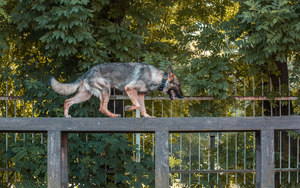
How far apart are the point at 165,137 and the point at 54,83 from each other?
1.67m

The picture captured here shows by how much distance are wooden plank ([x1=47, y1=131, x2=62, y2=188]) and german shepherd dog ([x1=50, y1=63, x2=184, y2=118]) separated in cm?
60

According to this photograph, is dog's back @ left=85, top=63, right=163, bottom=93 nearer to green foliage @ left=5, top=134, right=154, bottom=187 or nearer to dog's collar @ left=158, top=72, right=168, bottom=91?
dog's collar @ left=158, top=72, right=168, bottom=91

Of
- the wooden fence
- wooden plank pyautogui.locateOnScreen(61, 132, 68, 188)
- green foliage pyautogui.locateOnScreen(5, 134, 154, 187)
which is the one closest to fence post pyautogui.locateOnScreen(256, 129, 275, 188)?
the wooden fence

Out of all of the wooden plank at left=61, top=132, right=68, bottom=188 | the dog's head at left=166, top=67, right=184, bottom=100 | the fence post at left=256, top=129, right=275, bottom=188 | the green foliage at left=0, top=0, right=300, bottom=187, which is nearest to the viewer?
the fence post at left=256, top=129, right=275, bottom=188

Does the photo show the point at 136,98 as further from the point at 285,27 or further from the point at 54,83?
the point at 285,27

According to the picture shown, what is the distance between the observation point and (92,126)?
13.7 ft

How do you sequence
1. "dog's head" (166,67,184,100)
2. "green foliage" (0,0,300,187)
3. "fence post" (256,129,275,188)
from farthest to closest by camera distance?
"green foliage" (0,0,300,187), "dog's head" (166,67,184,100), "fence post" (256,129,275,188)

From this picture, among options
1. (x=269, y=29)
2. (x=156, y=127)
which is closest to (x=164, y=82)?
(x=156, y=127)

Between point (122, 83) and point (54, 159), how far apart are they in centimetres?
130

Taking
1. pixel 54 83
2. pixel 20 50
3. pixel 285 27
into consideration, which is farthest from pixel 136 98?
pixel 20 50

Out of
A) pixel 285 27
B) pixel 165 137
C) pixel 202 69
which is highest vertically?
pixel 285 27

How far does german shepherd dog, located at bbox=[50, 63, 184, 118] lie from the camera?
16.0 feet

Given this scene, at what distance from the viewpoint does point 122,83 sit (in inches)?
197

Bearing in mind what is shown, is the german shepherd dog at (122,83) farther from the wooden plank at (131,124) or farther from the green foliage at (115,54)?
the green foliage at (115,54)
